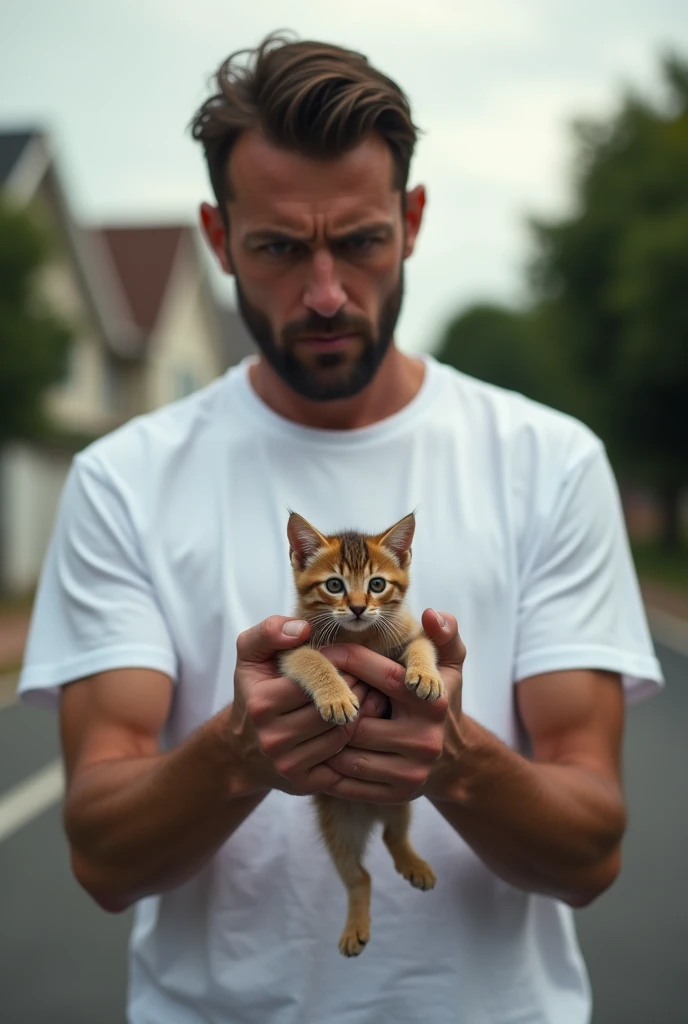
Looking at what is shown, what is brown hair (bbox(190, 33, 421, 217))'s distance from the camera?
3.15 m

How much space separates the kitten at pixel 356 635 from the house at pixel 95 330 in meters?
27.0

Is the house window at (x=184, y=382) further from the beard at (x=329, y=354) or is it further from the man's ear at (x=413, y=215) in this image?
the beard at (x=329, y=354)

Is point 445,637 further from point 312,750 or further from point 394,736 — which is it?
point 312,750

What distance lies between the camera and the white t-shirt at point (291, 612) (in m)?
3.17

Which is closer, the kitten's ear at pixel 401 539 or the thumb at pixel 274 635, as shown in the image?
the thumb at pixel 274 635

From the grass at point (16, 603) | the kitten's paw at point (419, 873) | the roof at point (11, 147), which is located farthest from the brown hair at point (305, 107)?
the roof at point (11, 147)

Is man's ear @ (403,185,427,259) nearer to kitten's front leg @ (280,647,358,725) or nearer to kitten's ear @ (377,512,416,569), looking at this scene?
kitten's ear @ (377,512,416,569)

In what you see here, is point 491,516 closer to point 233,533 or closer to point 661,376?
point 233,533

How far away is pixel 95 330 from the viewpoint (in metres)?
42.3

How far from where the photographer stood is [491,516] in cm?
339

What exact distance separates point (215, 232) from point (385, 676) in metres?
1.78

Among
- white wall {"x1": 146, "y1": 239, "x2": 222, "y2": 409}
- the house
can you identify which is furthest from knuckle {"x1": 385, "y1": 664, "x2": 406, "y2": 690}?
white wall {"x1": 146, "y1": 239, "x2": 222, "y2": 409}

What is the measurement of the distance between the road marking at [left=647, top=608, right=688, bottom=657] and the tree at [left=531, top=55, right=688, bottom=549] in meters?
12.1

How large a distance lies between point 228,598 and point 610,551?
1.13 metres
